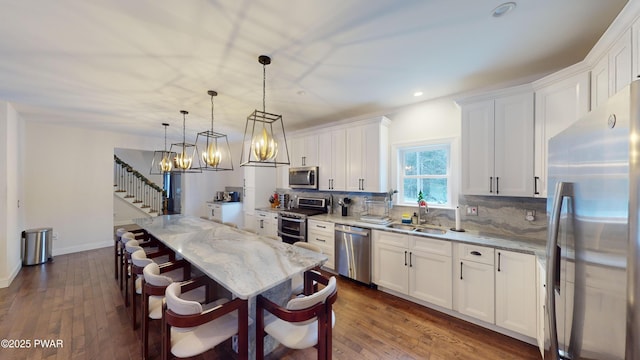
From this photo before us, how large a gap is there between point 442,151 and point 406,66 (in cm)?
152

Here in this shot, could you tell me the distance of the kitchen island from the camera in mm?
1615

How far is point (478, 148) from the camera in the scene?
8.64 ft

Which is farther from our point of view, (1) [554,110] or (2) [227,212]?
(2) [227,212]

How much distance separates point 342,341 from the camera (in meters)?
2.24

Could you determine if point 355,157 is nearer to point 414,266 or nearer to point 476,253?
point 414,266

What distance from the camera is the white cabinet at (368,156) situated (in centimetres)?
360

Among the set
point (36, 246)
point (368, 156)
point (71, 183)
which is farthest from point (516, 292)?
point (71, 183)

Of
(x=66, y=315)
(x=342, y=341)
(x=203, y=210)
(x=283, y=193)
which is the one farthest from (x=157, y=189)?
(x=342, y=341)

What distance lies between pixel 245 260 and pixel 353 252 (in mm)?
1816

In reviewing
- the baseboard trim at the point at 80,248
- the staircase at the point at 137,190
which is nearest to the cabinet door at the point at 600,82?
the baseboard trim at the point at 80,248

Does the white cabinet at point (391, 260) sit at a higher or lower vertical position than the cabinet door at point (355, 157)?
lower

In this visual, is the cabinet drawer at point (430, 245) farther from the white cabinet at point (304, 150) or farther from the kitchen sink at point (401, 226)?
the white cabinet at point (304, 150)

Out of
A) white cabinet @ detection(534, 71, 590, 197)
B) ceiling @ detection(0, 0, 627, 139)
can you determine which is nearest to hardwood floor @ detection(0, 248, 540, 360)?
white cabinet @ detection(534, 71, 590, 197)

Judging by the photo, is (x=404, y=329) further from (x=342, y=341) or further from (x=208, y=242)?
(x=208, y=242)
